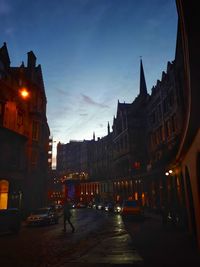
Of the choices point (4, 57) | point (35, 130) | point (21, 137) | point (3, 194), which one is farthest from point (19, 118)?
point (3, 194)

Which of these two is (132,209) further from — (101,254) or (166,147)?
(101,254)

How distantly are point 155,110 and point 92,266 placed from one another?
38.7 metres

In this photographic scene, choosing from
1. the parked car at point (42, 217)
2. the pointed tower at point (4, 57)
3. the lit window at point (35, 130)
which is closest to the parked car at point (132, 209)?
the parked car at point (42, 217)

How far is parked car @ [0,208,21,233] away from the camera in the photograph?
18359 mm

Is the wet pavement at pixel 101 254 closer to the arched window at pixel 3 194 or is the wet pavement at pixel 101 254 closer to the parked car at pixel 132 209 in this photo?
the parked car at pixel 132 209

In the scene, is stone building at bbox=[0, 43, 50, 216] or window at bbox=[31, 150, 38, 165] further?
window at bbox=[31, 150, 38, 165]

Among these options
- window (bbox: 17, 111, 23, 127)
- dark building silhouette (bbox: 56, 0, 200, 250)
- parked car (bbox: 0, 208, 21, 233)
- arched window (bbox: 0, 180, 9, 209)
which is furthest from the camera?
window (bbox: 17, 111, 23, 127)

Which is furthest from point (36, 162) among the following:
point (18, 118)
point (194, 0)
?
point (194, 0)

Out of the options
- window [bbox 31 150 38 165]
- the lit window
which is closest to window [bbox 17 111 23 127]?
the lit window

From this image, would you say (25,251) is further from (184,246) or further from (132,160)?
(132,160)

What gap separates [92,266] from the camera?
8.73 metres

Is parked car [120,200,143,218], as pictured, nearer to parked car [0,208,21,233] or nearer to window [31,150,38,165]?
parked car [0,208,21,233]

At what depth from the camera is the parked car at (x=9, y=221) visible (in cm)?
1836

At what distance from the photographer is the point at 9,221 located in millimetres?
18797
